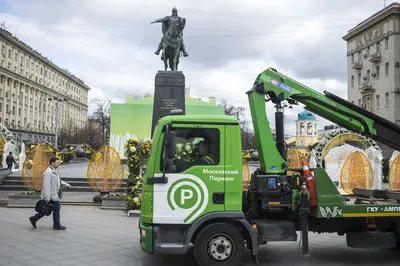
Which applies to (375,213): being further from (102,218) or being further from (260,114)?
(102,218)

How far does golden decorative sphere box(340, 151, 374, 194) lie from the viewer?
14.1 metres

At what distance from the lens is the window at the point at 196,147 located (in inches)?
261

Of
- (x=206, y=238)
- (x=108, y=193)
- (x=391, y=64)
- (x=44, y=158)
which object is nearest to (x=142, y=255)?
(x=206, y=238)

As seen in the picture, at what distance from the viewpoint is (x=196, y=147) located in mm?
6734

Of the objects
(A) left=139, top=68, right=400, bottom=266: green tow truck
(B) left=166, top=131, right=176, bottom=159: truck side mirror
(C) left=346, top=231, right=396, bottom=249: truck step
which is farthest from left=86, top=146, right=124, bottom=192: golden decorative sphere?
(C) left=346, top=231, right=396, bottom=249: truck step

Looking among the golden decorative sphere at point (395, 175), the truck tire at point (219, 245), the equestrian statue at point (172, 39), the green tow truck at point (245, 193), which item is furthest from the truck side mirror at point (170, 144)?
the equestrian statue at point (172, 39)

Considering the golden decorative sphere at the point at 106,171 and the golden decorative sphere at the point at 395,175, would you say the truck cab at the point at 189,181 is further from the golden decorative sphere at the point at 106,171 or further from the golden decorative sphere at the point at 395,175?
the golden decorative sphere at the point at 395,175

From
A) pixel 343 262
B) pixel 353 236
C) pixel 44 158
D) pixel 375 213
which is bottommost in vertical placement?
pixel 343 262

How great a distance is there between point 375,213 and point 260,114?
104 inches

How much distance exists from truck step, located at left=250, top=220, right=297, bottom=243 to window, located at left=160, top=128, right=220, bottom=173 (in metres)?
1.43

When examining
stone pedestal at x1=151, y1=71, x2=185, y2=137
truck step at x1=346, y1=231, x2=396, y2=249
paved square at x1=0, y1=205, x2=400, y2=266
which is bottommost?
paved square at x1=0, y1=205, x2=400, y2=266

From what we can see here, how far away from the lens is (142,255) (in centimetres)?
767

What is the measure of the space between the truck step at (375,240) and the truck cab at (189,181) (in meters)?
2.39

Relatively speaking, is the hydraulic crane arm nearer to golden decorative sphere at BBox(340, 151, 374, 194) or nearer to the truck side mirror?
the truck side mirror
